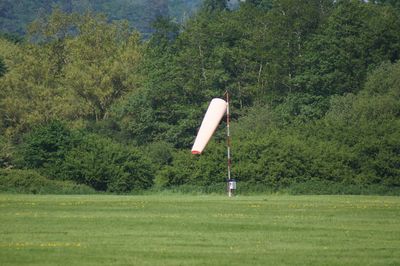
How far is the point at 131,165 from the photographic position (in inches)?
2361

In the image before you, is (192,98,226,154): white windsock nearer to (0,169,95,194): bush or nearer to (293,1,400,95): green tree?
(0,169,95,194): bush

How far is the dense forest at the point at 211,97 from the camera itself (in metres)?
58.6

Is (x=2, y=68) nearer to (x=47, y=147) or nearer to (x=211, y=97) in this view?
(x=211, y=97)

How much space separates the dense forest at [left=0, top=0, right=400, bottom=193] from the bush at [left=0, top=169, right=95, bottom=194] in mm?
118

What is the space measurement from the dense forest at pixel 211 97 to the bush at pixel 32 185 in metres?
0.12

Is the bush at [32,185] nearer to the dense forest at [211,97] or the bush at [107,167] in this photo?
the dense forest at [211,97]

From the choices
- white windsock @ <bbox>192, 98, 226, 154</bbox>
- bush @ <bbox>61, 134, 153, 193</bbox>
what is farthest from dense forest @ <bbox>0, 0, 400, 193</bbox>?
white windsock @ <bbox>192, 98, 226, 154</bbox>

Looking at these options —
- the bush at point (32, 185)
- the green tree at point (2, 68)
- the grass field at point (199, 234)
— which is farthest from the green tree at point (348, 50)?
the grass field at point (199, 234)

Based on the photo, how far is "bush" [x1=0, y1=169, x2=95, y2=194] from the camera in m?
54.0

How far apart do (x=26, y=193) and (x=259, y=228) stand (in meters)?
25.9

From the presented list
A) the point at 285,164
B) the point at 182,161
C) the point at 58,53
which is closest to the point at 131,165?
the point at 182,161

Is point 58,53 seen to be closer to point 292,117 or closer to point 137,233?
point 292,117

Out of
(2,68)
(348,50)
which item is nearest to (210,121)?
(348,50)

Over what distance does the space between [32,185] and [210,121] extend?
8837 millimetres
